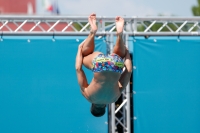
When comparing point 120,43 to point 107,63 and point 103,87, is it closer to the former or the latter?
point 107,63

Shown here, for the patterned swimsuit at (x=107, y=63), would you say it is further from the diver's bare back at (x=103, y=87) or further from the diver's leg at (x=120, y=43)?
the diver's leg at (x=120, y=43)

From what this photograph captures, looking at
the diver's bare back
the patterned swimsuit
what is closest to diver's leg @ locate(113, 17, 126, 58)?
the patterned swimsuit

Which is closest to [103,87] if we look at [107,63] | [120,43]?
[107,63]

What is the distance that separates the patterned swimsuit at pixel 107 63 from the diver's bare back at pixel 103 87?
6 cm

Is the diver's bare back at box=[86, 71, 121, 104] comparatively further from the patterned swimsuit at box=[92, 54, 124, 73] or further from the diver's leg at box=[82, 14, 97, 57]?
the diver's leg at box=[82, 14, 97, 57]

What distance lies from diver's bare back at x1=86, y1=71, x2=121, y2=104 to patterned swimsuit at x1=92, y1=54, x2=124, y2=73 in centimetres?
6

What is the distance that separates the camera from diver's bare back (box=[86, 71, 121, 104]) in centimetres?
603

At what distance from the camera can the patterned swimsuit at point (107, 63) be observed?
19.5ft

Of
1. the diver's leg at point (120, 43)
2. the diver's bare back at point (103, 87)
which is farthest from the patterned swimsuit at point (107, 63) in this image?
the diver's leg at point (120, 43)

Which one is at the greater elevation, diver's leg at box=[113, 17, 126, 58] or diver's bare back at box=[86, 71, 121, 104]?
diver's leg at box=[113, 17, 126, 58]

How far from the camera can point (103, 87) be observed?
6074 mm

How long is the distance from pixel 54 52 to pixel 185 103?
2361 mm

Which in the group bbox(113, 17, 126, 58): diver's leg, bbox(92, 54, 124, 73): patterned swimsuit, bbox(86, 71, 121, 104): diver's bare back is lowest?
bbox(86, 71, 121, 104): diver's bare back

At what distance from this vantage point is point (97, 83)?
6082mm
